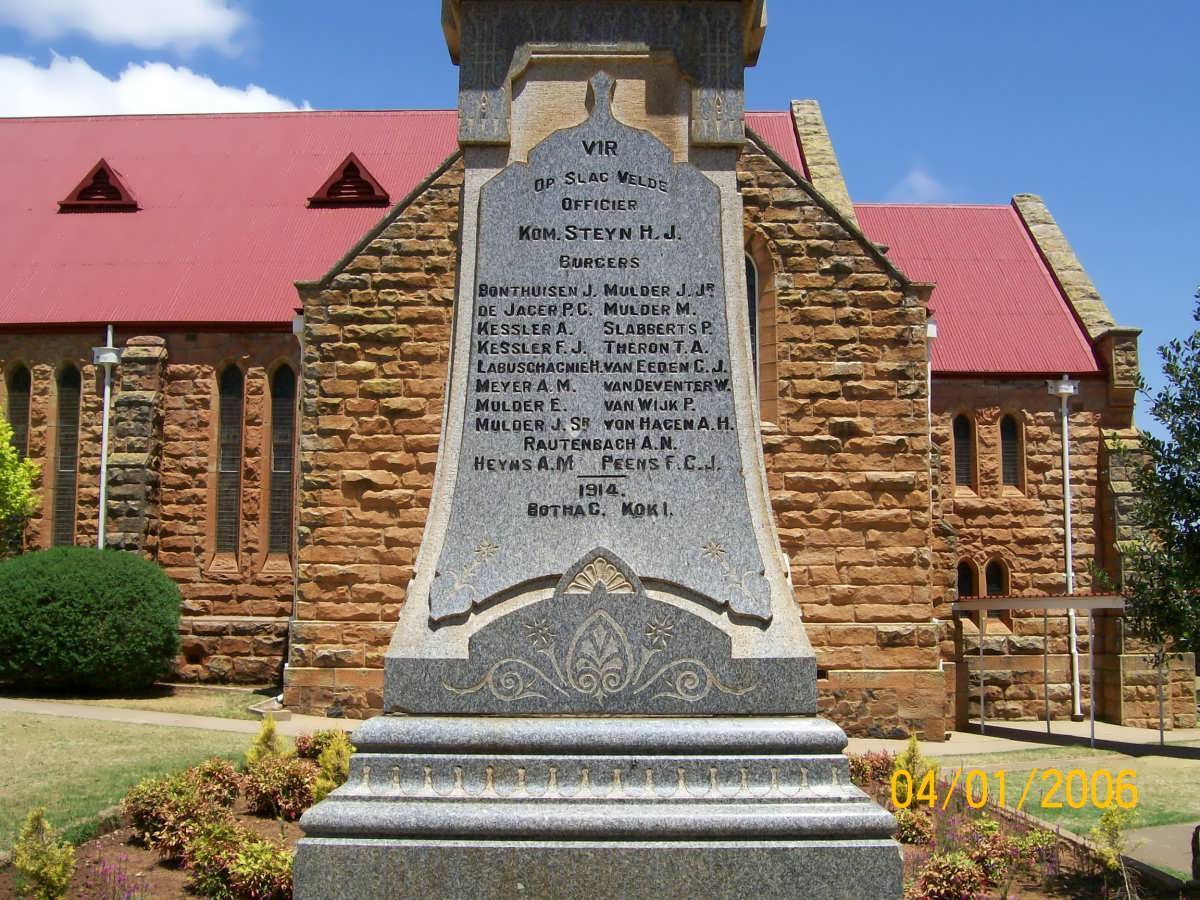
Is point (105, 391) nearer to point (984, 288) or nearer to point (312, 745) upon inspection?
point (312, 745)

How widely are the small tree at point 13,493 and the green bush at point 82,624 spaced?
3.00m

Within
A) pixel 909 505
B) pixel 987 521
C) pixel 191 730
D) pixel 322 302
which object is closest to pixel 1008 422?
pixel 987 521

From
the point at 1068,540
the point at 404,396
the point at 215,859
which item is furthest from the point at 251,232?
the point at 215,859

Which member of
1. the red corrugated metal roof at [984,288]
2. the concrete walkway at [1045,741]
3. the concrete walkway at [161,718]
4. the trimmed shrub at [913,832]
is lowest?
the concrete walkway at [1045,741]

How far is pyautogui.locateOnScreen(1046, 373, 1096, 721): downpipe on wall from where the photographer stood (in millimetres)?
22766

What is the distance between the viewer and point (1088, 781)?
13.0 m

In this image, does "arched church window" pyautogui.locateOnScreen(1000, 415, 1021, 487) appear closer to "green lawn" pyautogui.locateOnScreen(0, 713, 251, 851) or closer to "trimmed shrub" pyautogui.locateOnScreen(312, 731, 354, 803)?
"green lawn" pyautogui.locateOnScreen(0, 713, 251, 851)

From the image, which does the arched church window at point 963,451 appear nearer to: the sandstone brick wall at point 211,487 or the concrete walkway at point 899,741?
the concrete walkway at point 899,741

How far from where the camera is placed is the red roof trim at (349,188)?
86.3 feet

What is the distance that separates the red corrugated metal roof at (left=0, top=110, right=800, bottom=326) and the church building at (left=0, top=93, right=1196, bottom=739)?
3.2 inches

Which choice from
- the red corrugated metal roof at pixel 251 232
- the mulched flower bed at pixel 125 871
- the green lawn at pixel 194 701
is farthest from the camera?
the red corrugated metal roof at pixel 251 232

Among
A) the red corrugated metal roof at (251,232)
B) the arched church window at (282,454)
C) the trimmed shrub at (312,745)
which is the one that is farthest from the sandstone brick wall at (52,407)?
the trimmed shrub at (312,745)
